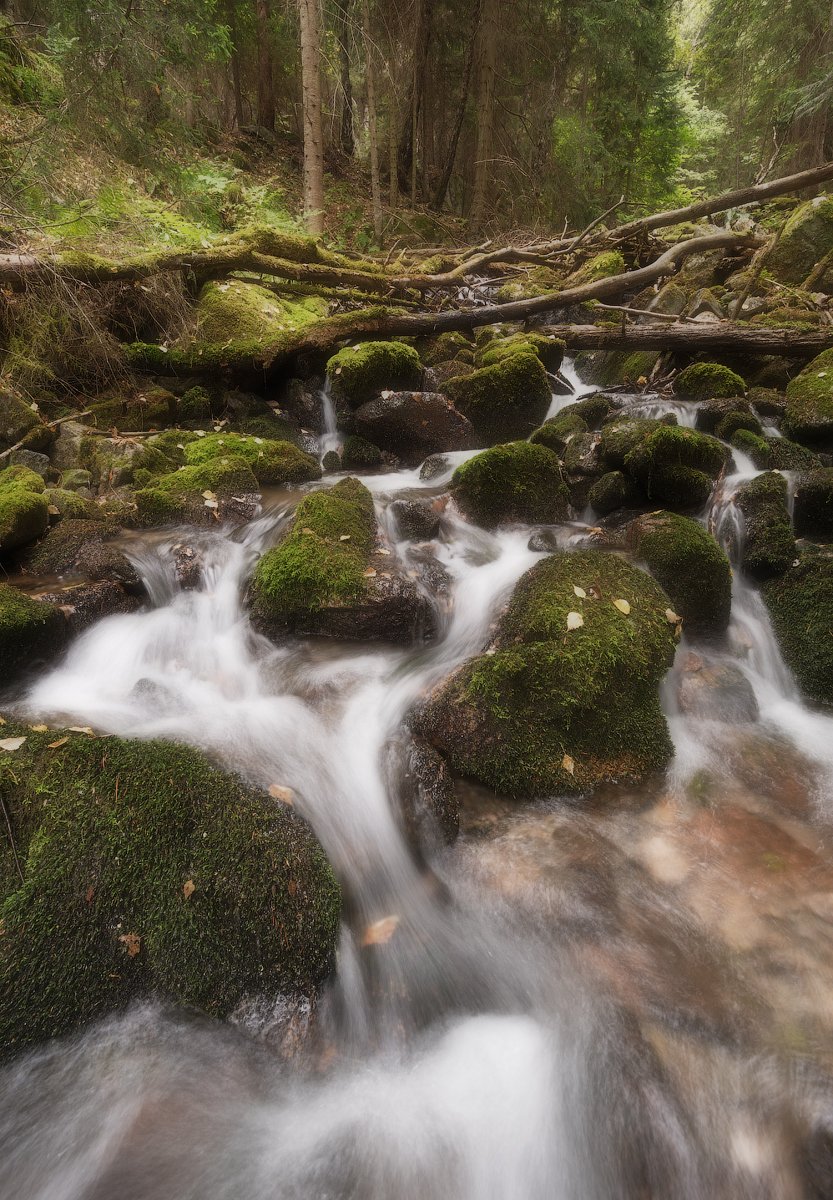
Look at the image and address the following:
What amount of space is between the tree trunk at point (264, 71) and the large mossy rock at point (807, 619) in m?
21.8

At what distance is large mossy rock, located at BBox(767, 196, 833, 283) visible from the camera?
1078cm

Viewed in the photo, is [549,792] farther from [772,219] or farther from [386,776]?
[772,219]

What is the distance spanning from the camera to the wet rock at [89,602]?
13.9ft

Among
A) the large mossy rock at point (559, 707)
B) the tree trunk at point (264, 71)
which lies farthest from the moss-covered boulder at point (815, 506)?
the tree trunk at point (264, 71)

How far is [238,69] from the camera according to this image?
1839 centimetres

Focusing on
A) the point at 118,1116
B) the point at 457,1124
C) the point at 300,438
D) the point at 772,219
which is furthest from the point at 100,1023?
the point at 772,219

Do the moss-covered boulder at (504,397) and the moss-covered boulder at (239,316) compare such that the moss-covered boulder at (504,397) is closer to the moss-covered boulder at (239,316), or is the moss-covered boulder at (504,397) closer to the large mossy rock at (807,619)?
the moss-covered boulder at (239,316)

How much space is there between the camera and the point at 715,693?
4184 millimetres

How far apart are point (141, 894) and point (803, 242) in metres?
14.9

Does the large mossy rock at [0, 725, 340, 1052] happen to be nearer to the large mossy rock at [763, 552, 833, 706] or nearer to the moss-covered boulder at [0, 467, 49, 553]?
the moss-covered boulder at [0, 467, 49, 553]

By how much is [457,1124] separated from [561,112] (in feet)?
72.2

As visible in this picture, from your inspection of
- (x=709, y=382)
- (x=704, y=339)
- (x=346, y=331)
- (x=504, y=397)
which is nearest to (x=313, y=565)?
(x=504, y=397)

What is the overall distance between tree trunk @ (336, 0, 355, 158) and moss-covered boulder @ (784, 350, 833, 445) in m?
15.1

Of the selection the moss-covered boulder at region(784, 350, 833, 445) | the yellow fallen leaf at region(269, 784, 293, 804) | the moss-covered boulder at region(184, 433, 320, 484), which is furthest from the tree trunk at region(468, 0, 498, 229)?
the yellow fallen leaf at region(269, 784, 293, 804)
